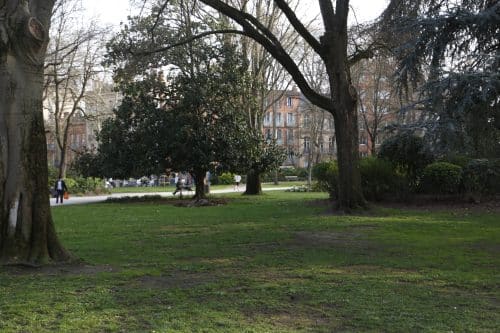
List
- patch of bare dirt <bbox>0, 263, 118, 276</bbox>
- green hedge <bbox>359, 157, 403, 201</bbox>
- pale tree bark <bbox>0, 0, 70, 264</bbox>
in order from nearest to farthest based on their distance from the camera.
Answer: patch of bare dirt <bbox>0, 263, 118, 276</bbox>, pale tree bark <bbox>0, 0, 70, 264</bbox>, green hedge <bbox>359, 157, 403, 201</bbox>

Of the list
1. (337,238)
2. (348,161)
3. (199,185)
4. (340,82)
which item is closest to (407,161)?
(348,161)

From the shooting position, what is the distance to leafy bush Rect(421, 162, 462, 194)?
2070 cm

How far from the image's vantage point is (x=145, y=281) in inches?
296

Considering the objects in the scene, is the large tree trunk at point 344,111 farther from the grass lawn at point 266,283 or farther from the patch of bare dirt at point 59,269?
the patch of bare dirt at point 59,269

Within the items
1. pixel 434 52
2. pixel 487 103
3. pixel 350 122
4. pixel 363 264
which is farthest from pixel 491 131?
pixel 350 122

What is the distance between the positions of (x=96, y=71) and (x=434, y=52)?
120ft

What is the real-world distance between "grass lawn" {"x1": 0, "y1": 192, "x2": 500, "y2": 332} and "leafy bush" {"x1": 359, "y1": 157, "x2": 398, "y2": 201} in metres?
8.46

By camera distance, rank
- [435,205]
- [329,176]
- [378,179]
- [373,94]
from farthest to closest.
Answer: [373,94] → [329,176] → [378,179] → [435,205]

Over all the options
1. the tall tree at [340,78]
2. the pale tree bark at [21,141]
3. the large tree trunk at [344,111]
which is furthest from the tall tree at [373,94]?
the pale tree bark at [21,141]

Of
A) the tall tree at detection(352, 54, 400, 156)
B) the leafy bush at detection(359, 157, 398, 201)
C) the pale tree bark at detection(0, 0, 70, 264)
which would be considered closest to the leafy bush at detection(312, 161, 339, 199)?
the leafy bush at detection(359, 157, 398, 201)

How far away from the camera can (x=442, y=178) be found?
20.9m

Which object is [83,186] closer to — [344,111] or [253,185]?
[253,185]

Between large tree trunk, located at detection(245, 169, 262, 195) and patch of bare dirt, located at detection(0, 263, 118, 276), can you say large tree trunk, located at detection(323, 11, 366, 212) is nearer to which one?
patch of bare dirt, located at detection(0, 263, 118, 276)

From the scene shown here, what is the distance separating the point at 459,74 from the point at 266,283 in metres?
4.19
